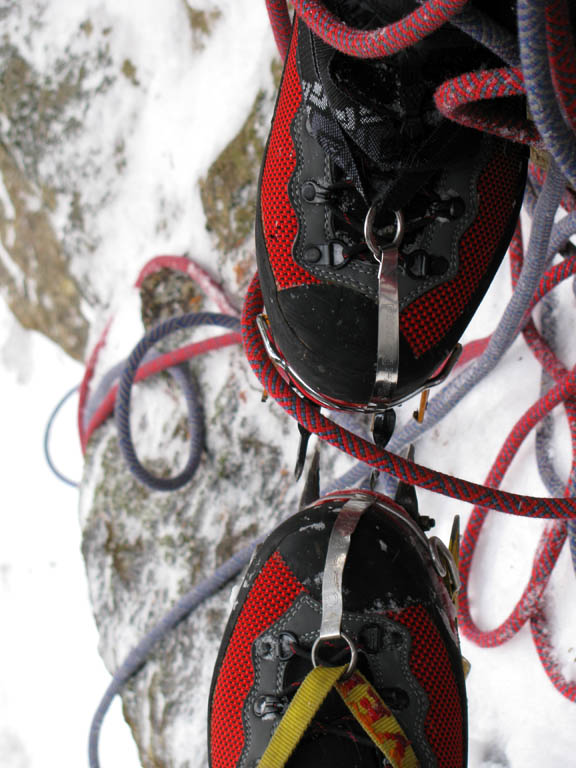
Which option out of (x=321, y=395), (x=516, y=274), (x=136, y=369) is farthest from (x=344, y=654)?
(x=136, y=369)

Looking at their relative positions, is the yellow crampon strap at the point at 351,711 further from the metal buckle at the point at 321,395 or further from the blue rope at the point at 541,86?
the blue rope at the point at 541,86

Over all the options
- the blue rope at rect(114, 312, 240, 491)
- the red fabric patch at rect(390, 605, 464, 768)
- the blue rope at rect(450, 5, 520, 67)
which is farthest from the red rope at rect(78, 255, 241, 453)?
the blue rope at rect(450, 5, 520, 67)

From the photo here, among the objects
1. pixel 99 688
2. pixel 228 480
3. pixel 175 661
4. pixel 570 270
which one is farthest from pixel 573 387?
pixel 99 688

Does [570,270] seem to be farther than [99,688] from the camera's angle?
No

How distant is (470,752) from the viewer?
90 centimetres

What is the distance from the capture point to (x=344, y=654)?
2.20 feet

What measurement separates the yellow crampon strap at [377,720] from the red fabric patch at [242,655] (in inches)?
3.6

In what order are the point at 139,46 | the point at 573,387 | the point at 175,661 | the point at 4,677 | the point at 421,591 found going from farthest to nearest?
the point at 4,677 → the point at 139,46 → the point at 175,661 → the point at 573,387 → the point at 421,591

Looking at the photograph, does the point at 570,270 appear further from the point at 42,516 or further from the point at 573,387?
the point at 42,516

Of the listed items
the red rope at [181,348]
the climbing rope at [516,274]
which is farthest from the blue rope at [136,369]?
the climbing rope at [516,274]

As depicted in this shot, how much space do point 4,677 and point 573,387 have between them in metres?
1.87

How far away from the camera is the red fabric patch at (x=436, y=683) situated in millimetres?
689

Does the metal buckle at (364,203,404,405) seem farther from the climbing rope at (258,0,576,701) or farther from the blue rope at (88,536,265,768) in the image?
the blue rope at (88,536,265,768)

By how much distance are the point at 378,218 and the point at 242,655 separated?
1.38 ft
